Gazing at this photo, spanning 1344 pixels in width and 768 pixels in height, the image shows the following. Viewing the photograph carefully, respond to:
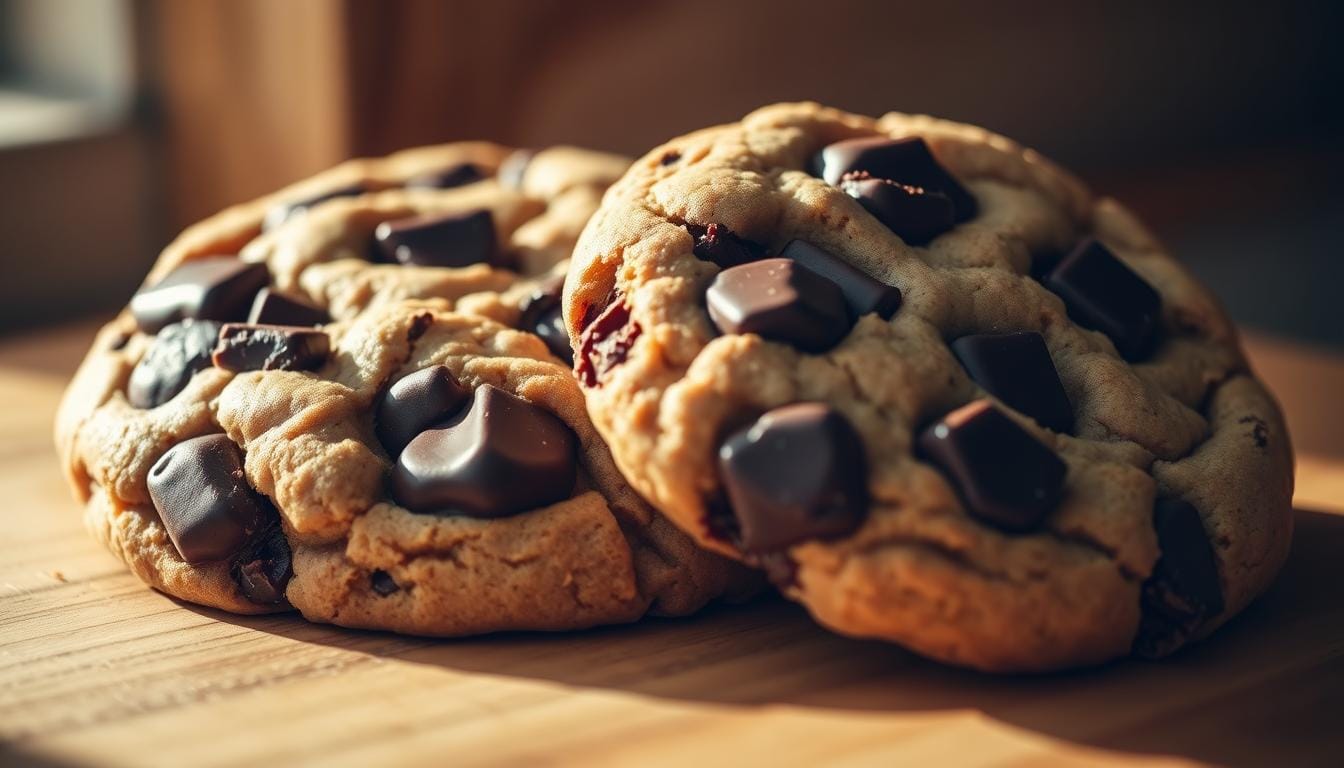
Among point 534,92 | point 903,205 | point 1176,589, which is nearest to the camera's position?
point 1176,589

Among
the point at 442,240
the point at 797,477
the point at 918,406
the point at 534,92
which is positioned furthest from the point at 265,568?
the point at 534,92

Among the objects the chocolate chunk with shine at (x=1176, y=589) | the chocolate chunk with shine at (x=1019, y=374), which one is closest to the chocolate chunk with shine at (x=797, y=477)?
the chocolate chunk with shine at (x=1019, y=374)

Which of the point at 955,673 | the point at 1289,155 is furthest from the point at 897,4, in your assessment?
the point at 955,673

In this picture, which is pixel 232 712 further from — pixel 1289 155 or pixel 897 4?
pixel 1289 155

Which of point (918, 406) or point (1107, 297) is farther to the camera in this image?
point (1107, 297)

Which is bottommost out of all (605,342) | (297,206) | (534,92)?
(534,92)

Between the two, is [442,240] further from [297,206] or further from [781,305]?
[781,305]

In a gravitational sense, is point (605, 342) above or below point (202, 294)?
above
